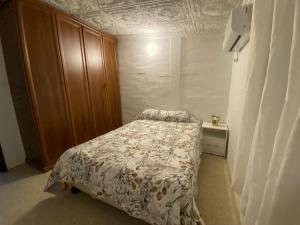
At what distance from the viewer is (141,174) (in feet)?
4.12

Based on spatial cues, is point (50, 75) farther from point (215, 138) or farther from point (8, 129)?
point (215, 138)

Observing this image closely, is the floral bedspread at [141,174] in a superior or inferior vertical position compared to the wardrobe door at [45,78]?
inferior

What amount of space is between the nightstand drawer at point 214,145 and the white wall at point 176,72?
50 centimetres

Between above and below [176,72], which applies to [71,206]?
below

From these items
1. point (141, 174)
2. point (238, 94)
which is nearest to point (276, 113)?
point (141, 174)

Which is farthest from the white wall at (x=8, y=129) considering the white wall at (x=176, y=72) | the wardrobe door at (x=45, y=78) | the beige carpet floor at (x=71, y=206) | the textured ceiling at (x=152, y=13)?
the white wall at (x=176, y=72)

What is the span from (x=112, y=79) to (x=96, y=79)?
1.51 feet

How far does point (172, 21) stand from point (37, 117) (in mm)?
2386

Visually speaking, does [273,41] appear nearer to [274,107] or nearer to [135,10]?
[274,107]

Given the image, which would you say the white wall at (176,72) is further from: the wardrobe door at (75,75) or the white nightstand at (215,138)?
the wardrobe door at (75,75)

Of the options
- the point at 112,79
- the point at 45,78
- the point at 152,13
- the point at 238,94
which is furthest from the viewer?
the point at 112,79

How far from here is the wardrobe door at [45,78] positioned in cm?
188

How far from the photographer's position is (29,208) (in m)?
1.56

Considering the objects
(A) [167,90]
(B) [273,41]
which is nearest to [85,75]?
(A) [167,90]
